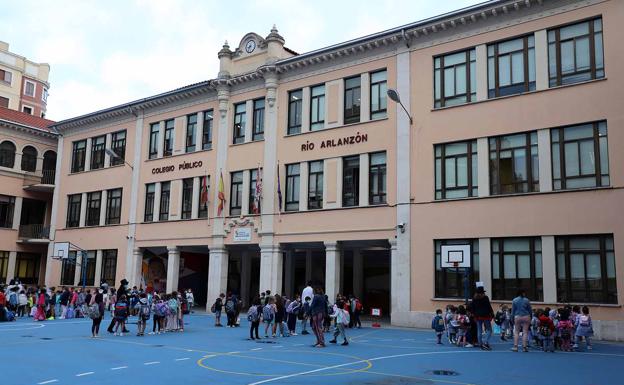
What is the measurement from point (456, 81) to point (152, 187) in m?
22.6

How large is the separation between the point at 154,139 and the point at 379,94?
18.3 meters

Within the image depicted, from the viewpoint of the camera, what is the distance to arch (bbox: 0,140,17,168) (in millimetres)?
47562

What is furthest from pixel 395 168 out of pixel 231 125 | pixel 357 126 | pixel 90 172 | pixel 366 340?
pixel 90 172

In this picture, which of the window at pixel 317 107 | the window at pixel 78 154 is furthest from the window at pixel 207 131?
the window at pixel 78 154

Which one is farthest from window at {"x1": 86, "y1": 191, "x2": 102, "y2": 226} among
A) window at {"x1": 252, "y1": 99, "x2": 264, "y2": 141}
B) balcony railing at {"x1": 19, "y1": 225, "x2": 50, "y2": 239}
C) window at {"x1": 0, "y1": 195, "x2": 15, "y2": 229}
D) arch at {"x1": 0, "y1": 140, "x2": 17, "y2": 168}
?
window at {"x1": 252, "y1": 99, "x2": 264, "y2": 141}

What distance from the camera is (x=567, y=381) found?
13.5m

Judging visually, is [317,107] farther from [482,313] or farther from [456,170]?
[482,313]

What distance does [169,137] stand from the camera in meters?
41.4

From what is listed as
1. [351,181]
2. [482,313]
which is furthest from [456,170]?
[482,313]

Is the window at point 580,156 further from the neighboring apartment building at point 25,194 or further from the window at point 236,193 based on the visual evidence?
the neighboring apartment building at point 25,194

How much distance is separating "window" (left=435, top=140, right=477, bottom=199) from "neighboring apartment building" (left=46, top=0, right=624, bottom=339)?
68 millimetres

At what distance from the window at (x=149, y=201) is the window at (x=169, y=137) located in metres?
2.49

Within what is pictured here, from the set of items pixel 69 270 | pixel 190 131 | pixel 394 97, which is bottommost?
pixel 69 270

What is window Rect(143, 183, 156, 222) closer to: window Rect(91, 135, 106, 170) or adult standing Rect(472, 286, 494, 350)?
window Rect(91, 135, 106, 170)
